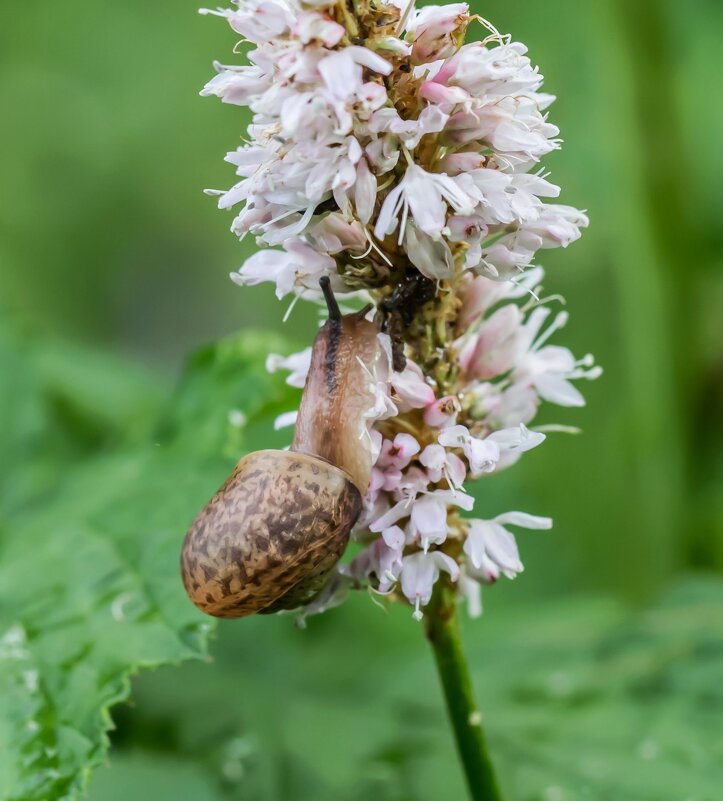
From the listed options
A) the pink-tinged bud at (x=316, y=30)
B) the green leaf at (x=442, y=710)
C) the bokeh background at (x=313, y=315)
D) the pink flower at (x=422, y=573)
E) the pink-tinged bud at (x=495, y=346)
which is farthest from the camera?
the bokeh background at (x=313, y=315)

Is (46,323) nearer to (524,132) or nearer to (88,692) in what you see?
(88,692)

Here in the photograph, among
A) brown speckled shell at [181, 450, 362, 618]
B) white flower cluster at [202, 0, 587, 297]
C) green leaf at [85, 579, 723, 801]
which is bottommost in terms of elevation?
green leaf at [85, 579, 723, 801]

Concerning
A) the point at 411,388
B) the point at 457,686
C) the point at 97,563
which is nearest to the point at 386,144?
the point at 411,388

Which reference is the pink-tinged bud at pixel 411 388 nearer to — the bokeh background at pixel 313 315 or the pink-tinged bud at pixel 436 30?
the pink-tinged bud at pixel 436 30

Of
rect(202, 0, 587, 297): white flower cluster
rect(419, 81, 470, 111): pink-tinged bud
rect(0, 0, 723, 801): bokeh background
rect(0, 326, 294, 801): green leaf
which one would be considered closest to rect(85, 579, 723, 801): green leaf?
rect(0, 0, 723, 801): bokeh background

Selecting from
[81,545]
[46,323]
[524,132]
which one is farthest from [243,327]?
[524,132]

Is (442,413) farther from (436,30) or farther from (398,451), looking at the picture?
(436,30)

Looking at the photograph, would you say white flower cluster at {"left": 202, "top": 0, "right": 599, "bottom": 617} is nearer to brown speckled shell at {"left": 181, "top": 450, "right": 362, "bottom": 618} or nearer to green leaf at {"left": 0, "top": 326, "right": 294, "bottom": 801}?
brown speckled shell at {"left": 181, "top": 450, "right": 362, "bottom": 618}

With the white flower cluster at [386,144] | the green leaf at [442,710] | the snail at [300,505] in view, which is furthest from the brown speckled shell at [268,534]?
the green leaf at [442,710]
